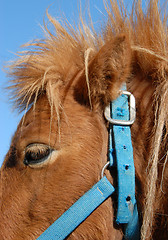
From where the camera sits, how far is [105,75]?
1.90 metres

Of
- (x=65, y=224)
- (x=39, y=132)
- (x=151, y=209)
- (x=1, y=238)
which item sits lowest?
(x=151, y=209)

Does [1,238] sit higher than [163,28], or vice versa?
[163,28]

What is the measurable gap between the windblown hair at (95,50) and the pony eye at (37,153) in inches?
11.5

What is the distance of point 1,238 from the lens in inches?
68.7

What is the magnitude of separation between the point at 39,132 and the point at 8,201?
522 millimetres

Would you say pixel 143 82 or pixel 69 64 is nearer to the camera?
pixel 143 82

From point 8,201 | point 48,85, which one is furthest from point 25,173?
point 48,85

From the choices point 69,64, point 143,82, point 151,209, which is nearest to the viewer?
point 151,209

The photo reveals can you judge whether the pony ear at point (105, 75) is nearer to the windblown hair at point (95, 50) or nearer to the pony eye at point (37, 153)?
the windblown hair at point (95, 50)

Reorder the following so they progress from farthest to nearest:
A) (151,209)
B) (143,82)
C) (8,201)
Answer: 1. (143,82)
2. (8,201)
3. (151,209)

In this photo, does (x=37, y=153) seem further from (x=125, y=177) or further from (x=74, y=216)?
(x=125, y=177)

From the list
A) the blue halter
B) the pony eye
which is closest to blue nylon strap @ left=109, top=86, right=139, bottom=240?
the blue halter

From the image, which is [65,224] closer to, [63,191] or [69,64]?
[63,191]

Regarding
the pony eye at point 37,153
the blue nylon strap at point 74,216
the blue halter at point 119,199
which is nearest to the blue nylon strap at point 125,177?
the blue halter at point 119,199
